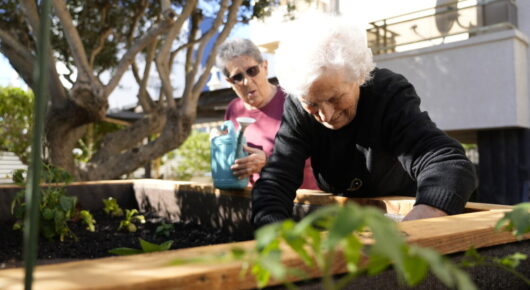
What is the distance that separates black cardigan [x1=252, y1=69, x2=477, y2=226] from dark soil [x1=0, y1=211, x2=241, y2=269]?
0.67 meters

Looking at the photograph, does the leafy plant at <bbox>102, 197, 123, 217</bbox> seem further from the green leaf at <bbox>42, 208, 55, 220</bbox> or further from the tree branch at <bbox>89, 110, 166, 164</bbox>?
the tree branch at <bbox>89, 110, 166, 164</bbox>

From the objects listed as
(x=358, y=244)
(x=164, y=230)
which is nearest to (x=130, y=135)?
(x=164, y=230)

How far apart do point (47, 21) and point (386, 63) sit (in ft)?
24.7

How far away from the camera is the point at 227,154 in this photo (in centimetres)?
234

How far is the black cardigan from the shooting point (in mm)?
1465

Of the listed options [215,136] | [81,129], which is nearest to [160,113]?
[81,129]

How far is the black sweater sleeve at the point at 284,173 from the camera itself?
1650 millimetres

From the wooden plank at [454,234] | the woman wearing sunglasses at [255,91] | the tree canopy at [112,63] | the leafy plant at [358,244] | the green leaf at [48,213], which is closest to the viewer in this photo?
the leafy plant at [358,244]

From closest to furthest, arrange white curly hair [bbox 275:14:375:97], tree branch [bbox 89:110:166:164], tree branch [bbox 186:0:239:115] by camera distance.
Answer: white curly hair [bbox 275:14:375:97] → tree branch [bbox 186:0:239:115] → tree branch [bbox 89:110:166:164]

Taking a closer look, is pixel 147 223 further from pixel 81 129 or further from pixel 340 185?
pixel 81 129

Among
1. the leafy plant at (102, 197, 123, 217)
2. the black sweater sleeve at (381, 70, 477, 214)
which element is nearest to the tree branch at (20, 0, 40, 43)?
the leafy plant at (102, 197, 123, 217)

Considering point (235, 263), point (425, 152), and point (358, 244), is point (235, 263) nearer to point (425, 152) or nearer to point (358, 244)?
point (358, 244)

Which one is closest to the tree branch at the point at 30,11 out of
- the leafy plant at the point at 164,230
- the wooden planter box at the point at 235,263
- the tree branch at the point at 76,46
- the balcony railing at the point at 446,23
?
the tree branch at the point at 76,46

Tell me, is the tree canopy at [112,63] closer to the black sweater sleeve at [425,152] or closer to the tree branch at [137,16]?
the tree branch at [137,16]
